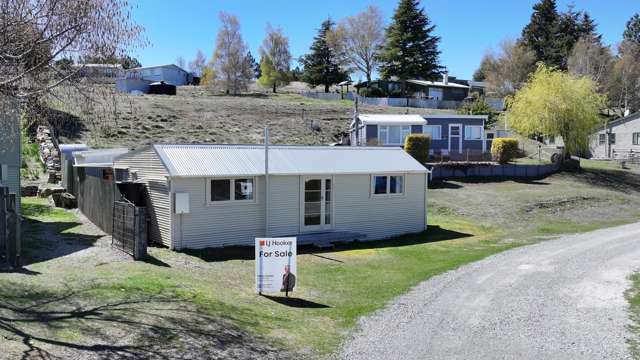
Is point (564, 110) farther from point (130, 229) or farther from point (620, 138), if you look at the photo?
point (130, 229)

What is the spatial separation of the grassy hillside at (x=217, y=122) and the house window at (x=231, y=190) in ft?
69.6

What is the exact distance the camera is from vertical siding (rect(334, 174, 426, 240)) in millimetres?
23000

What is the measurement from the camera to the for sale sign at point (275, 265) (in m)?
13.2

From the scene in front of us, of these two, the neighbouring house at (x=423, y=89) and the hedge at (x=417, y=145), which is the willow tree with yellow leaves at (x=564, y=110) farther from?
the neighbouring house at (x=423, y=89)

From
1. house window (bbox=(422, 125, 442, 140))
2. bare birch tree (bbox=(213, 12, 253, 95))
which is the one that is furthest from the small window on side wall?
bare birch tree (bbox=(213, 12, 253, 95))

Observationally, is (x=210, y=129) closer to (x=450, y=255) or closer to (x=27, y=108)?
(x=450, y=255)

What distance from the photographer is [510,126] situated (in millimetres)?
49094

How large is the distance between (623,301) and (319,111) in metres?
53.3

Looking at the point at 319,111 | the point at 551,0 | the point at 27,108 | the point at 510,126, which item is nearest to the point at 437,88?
the point at 551,0

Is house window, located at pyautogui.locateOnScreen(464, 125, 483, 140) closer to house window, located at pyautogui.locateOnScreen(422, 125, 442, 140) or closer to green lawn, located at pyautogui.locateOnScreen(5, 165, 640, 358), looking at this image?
house window, located at pyautogui.locateOnScreen(422, 125, 442, 140)

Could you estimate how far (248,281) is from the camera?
14961 millimetres

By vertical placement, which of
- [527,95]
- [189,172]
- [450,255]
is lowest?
[450,255]

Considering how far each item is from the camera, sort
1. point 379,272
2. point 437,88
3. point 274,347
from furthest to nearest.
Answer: point 437,88 → point 379,272 → point 274,347

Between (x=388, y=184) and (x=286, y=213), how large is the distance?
4.92 m
